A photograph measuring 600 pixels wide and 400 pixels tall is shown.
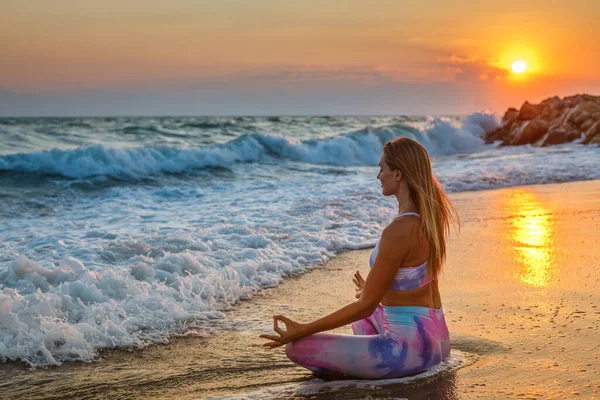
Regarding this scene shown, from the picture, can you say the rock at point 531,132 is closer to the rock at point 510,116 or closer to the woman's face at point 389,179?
the rock at point 510,116

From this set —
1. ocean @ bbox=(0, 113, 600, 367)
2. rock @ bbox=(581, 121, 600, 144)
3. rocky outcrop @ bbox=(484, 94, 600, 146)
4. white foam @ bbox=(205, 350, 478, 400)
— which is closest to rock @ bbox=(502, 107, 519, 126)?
rocky outcrop @ bbox=(484, 94, 600, 146)

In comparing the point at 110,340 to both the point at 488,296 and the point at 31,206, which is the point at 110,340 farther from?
the point at 31,206

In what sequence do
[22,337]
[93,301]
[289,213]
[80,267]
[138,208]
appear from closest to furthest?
1. [22,337]
2. [93,301]
3. [80,267]
4. [289,213]
5. [138,208]

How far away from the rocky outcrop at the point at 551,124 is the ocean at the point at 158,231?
768 cm

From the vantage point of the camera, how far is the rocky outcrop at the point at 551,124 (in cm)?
2798

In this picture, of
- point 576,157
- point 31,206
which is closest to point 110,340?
point 31,206

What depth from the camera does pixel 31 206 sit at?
1272cm

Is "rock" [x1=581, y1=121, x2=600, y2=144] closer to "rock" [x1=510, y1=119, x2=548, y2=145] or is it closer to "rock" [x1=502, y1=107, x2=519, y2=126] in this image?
"rock" [x1=510, y1=119, x2=548, y2=145]

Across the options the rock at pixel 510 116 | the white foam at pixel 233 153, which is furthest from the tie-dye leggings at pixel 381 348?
the rock at pixel 510 116

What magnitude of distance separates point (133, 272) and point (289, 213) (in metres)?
4.53

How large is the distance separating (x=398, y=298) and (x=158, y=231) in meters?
5.95

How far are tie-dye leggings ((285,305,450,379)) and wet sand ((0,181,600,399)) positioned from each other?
0.10 meters

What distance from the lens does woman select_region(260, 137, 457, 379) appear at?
357cm

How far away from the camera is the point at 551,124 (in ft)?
108
